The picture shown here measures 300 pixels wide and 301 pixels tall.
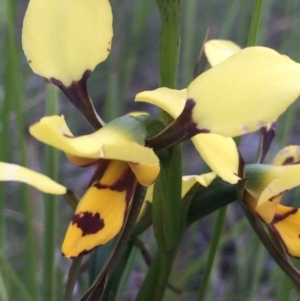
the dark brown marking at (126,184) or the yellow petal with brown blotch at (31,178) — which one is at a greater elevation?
the yellow petal with brown blotch at (31,178)

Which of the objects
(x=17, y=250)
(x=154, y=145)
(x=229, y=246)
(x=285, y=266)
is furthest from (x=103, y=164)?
(x=229, y=246)

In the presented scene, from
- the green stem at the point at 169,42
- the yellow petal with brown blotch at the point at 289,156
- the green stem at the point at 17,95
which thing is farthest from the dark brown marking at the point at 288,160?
the green stem at the point at 17,95

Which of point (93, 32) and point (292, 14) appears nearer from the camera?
point (93, 32)

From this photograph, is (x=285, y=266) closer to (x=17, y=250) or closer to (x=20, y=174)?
(x=20, y=174)

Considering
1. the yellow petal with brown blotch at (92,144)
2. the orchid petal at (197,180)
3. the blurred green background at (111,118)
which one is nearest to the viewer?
the yellow petal with brown blotch at (92,144)

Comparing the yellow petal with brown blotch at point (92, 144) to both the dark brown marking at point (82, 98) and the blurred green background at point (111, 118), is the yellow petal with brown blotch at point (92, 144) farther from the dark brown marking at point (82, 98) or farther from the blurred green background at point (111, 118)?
the blurred green background at point (111, 118)

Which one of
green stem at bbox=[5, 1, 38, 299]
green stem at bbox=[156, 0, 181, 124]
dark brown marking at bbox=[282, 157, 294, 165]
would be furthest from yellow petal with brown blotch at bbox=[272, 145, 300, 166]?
green stem at bbox=[5, 1, 38, 299]

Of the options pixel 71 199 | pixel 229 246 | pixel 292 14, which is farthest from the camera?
pixel 229 246
